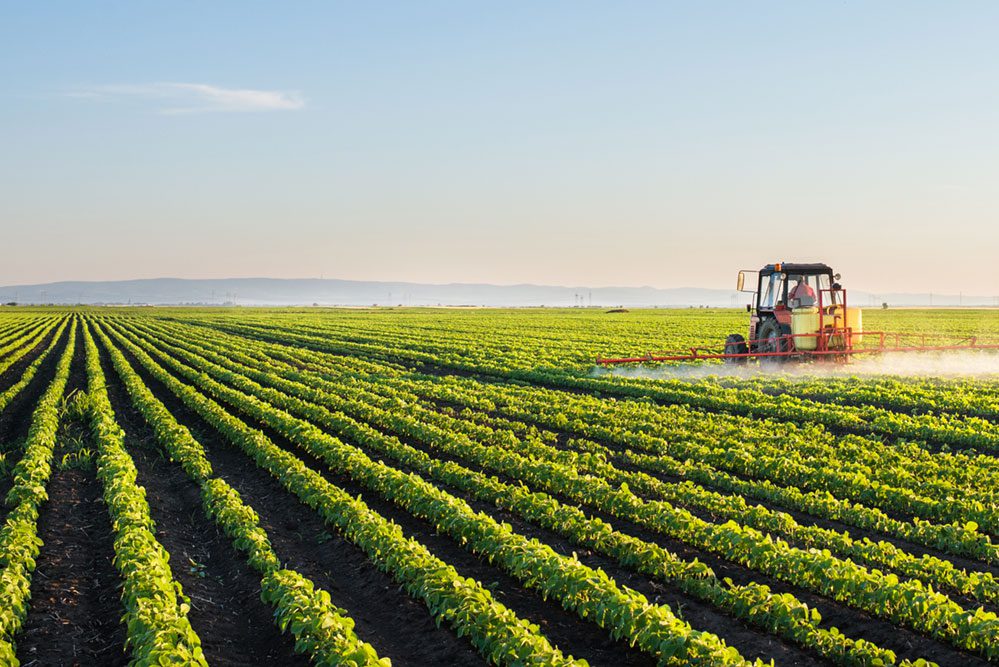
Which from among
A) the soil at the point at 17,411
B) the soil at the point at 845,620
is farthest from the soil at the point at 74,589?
the soil at the point at 845,620

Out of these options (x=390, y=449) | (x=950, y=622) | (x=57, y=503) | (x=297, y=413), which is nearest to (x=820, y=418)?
(x=390, y=449)

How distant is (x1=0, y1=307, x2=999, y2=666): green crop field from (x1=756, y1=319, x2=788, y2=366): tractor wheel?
3921 mm

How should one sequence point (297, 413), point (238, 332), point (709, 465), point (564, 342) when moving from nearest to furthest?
point (709, 465)
point (297, 413)
point (564, 342)
point (238, 332)

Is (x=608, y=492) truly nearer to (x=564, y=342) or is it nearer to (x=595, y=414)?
(x=595, y=414)

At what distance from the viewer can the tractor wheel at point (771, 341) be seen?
22391 millimetres

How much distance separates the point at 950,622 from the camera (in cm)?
615

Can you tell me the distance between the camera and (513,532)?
8992 mm

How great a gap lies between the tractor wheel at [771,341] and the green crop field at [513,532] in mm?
3921

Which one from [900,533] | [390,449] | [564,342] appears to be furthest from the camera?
[564,342]

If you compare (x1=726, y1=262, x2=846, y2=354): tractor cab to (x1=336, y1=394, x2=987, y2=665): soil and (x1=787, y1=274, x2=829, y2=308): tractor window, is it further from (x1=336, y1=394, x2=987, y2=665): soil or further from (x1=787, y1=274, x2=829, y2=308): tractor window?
(x1=336, y1=394, x2=987, y2=665): soil

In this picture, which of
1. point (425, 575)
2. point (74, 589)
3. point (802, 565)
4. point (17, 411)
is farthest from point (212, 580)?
point (17, 411)

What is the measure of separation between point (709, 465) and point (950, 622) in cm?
553

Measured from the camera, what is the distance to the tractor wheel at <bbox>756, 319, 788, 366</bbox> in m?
22.4

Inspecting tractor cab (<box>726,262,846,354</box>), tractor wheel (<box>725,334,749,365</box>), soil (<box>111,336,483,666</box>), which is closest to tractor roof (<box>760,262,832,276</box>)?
tractor cab (<box>726,262,846,354</box>)
